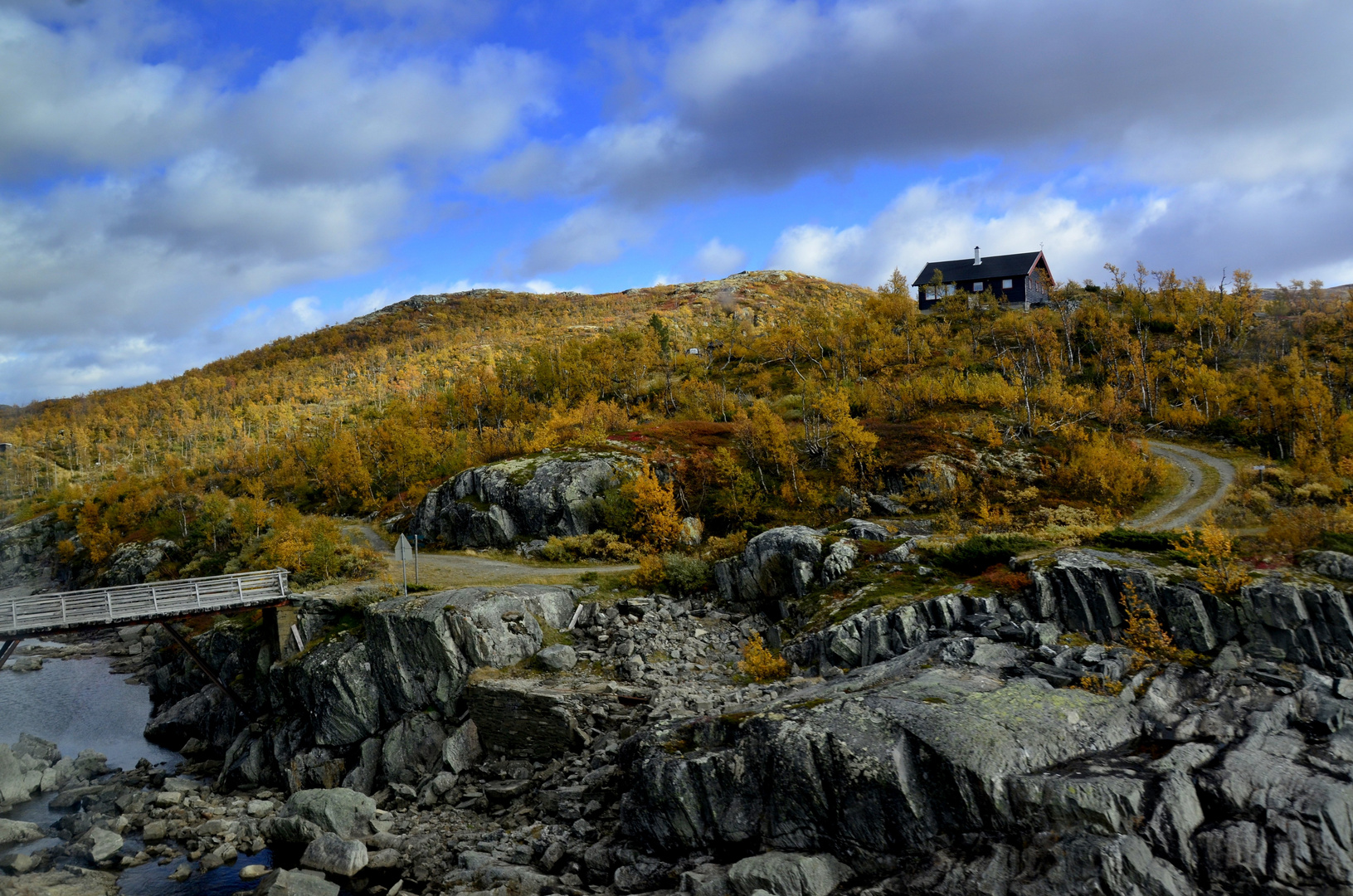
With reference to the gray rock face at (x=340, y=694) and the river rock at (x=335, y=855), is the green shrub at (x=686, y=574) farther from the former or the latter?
the river rock at (x=335, y=855)

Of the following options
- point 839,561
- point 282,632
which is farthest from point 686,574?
point 282,632

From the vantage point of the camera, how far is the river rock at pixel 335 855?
2070 centimetres

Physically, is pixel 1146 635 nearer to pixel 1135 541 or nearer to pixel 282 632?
pixel 1135 541

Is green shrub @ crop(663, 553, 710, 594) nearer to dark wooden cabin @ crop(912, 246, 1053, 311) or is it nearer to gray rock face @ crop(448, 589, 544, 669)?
gray rock face @ crop(448, 589, 544, 669)

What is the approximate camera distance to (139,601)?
32.1 m

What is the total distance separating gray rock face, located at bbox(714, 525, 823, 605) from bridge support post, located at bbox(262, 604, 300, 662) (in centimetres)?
2124

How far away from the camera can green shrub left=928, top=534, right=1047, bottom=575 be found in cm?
2716

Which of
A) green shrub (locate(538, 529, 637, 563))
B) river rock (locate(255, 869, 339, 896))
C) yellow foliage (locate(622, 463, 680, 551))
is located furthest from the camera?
yellow foliage (locate(622, 463, 680, 551))

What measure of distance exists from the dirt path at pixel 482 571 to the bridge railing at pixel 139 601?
21.4 ft

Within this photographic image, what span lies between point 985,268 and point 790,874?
93.6 m

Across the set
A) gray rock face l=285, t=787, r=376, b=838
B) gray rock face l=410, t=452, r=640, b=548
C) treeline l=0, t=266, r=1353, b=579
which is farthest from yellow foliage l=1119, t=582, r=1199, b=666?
gray rock face l=410, t=452, r=640, b=548

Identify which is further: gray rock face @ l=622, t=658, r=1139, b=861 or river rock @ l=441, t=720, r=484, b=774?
river rock @ l=441, t=720, r=484, b=774

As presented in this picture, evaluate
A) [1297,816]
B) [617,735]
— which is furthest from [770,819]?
[1297,816]

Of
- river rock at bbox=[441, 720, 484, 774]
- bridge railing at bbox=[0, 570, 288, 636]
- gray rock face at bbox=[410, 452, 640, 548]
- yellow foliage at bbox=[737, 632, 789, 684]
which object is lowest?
river rock at bbox=[441, 720, 484, 774]
